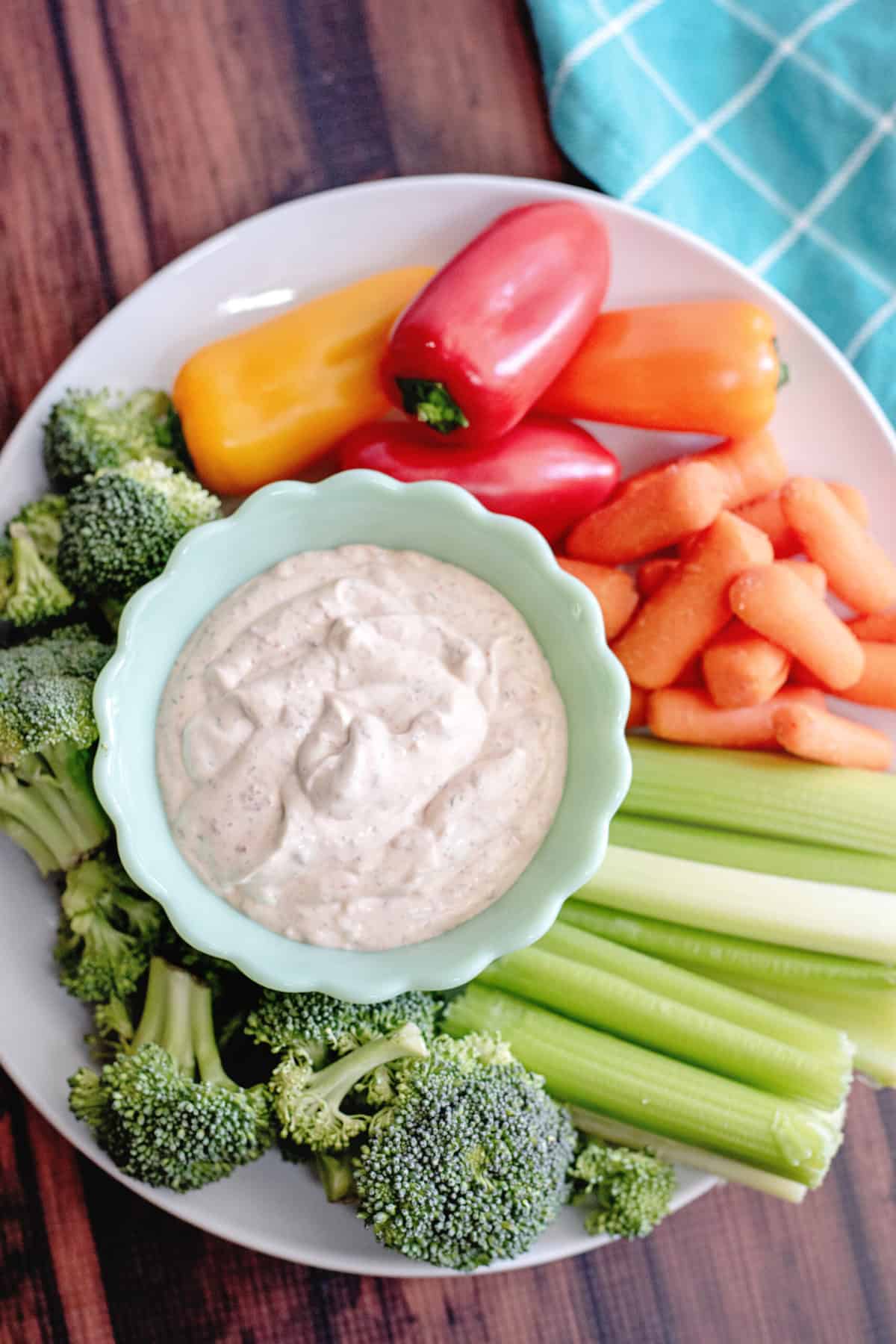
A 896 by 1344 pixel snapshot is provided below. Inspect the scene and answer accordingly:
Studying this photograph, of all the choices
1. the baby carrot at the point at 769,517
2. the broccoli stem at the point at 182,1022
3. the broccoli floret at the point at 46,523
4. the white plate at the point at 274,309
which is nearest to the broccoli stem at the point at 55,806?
the white plate at the point at 274,309

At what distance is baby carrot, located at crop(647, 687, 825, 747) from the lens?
2107 mm

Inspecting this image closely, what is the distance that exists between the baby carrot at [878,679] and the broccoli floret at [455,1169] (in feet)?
3.22

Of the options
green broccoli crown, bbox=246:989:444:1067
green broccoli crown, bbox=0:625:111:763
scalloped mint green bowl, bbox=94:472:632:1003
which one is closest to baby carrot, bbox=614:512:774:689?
scalloped mint green bowl, bbox=94:472:632:1003

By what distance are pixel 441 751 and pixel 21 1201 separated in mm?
1273

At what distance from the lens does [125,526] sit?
1.89m

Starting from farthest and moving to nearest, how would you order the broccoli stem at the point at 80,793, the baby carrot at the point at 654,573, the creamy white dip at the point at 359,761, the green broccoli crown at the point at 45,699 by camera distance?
the baby carrot at the point at 654,573, the broccoli stem at the point at 80,793, the green broccoli crown at the point at 45,699, the creamy white dip at the point at 359,761

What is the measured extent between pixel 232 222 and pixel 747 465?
110cm

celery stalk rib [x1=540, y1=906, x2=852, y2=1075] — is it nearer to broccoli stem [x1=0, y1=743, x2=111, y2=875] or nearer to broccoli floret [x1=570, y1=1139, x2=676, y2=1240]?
broccoli floret [x1=570, y1=1139, x2=676, y2=1240]

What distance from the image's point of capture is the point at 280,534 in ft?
6.03

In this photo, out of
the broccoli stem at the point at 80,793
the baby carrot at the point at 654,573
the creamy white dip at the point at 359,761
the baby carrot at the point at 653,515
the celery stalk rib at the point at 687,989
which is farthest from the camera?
the baby carrot at the point at 654,573

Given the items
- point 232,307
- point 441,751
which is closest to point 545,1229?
point 441,751

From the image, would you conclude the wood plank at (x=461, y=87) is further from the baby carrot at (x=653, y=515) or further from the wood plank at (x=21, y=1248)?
the wood plank at (x=21, y=1248)

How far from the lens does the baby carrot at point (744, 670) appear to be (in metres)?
2.05

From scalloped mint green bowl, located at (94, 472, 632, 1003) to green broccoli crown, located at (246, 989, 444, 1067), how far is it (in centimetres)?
16
